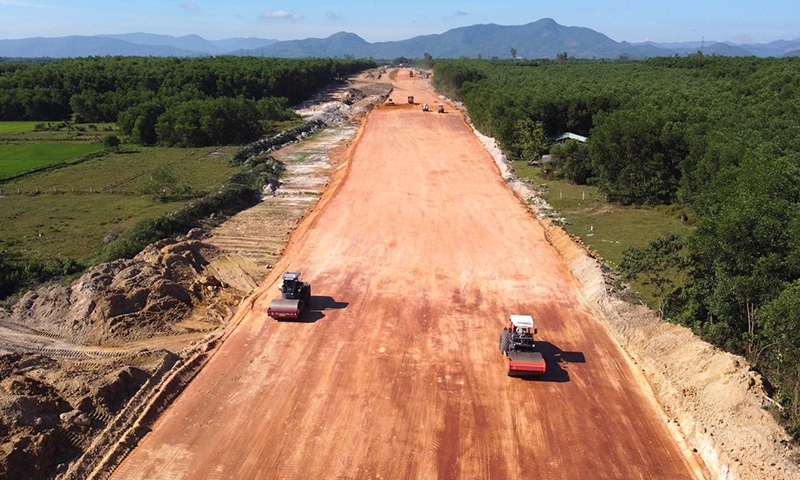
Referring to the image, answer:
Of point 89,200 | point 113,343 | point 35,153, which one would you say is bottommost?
point 113,343

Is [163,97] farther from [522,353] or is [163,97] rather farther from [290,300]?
[522,353]

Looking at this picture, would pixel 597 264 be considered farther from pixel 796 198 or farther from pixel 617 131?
pixel 617 131

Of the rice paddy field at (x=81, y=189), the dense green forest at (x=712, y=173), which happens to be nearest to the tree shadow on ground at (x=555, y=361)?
the dense green forest at (x=712, y=173)

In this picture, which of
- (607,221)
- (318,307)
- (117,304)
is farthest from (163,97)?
(607,221)

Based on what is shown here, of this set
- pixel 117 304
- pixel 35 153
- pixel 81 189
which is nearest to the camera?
pixel 117 304

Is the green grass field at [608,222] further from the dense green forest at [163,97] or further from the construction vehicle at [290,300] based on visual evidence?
the dense green forest at [163,97]

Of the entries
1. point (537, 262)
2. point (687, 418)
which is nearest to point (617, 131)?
point (537, 262)
